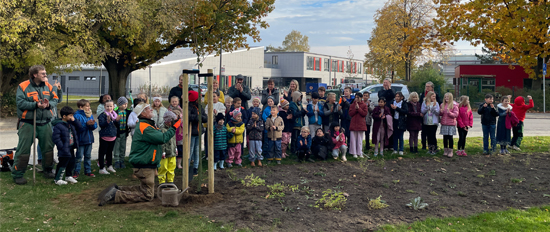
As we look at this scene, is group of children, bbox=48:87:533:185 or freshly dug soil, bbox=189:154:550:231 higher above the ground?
group of children, bbox=48:87:533:185

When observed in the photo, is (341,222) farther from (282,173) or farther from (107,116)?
(107,116)

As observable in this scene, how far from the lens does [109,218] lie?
213 inches

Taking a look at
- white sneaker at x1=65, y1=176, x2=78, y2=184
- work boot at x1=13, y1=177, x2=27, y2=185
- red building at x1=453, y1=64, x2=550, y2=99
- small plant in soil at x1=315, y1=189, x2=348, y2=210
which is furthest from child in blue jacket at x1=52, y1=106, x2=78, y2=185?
red building at x1=453, y1=64, x2=550, y2=99

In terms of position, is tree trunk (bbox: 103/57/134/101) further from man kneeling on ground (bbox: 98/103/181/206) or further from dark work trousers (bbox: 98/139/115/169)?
man kneeling on ground (bbox: 98/103/181/206)

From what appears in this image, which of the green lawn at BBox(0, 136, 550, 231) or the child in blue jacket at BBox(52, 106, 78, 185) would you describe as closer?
the green lawn at BBox(0, 136, 550, 231)

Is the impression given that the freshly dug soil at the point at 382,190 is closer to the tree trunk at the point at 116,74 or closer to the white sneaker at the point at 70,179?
the white sneaker at the point at 70,179

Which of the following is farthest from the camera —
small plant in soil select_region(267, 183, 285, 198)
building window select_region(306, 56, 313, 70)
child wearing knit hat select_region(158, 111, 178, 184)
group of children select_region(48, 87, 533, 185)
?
building window select_region(306, 56, 313, 70)

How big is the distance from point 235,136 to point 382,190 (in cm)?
351

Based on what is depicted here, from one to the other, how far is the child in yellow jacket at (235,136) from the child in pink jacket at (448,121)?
5287 millimetres

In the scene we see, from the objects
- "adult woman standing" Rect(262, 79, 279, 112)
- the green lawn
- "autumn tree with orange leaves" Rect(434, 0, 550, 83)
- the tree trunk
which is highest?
"autumn tree with orange leaves" Rect(434, 0, 550, 83)

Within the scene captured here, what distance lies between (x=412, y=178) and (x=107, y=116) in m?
6.27

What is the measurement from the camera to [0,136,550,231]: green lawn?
5.08 meters

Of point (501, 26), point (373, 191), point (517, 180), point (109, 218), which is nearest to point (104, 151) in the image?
point (109, 218)

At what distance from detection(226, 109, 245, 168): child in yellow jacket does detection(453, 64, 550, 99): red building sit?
102 feet
